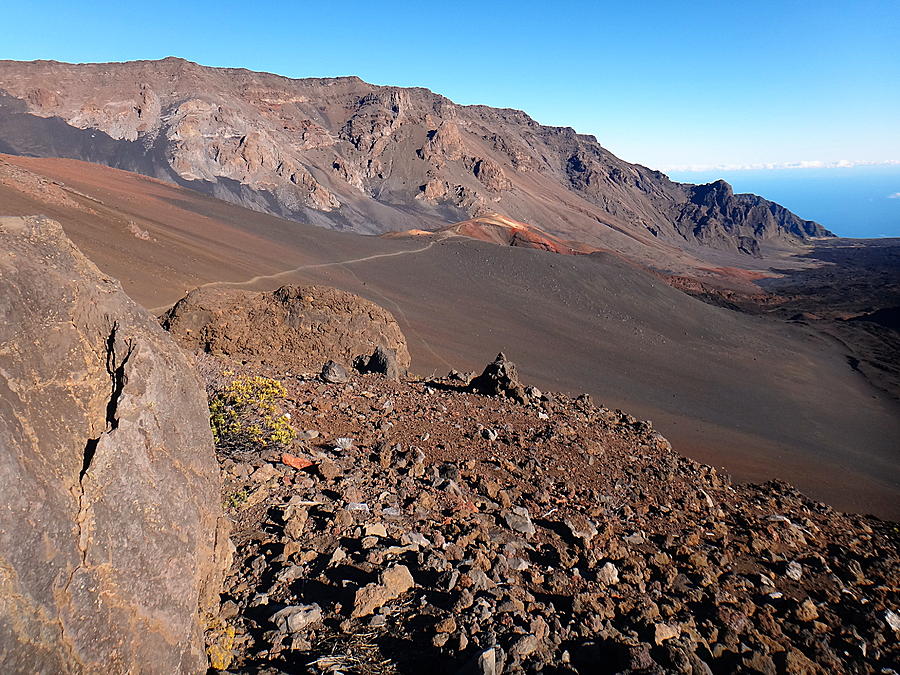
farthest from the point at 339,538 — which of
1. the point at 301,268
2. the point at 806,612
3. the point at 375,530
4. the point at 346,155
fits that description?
the point at 346,155

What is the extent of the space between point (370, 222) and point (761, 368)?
46155mm

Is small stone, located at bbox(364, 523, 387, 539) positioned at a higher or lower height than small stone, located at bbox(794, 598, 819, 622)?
higher

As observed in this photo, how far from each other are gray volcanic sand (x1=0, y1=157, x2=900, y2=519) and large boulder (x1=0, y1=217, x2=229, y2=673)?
12.7 meters

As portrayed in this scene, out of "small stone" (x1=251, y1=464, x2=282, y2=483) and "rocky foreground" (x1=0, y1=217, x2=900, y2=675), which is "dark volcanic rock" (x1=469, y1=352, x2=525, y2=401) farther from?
"small stone" (x1=251, y1=464, x2=282, y2=483)

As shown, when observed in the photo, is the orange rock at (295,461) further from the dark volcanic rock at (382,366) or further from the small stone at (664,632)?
the dark volcanic rock at (382,366)

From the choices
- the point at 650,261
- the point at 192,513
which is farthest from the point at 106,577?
the point at 650,261

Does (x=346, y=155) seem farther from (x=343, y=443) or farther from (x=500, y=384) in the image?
(x=343, y=443)

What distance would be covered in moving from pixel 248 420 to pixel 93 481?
283 centimetres

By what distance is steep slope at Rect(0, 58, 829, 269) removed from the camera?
5684 cm

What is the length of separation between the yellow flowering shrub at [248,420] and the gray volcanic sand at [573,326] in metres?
11.1

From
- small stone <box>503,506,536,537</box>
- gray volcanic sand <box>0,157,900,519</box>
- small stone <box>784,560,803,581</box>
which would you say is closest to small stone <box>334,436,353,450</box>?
small stone <box>503,506,536,537</box>

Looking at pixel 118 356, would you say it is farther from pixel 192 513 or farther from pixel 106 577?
pixel 106 577

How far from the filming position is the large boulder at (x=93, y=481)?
1947 millimetres

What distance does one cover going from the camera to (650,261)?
6712cm
